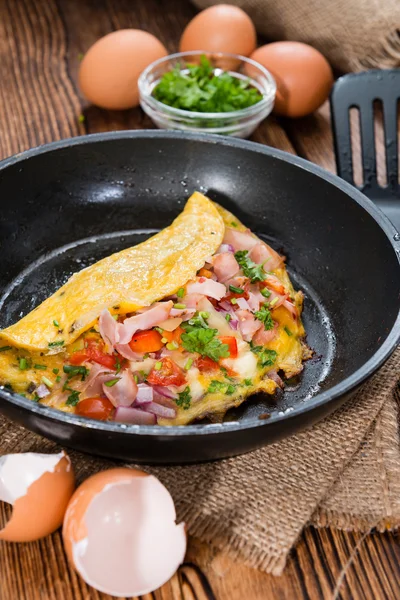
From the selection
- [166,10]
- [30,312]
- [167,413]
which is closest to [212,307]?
Result: [167,413]

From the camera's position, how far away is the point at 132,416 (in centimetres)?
220

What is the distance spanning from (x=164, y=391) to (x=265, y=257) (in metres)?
0.81

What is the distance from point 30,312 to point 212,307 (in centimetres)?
69

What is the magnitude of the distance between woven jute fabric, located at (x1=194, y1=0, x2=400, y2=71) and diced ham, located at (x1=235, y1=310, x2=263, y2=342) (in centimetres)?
244

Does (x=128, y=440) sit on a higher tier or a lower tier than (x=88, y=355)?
higher

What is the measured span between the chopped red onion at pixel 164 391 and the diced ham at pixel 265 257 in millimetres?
762

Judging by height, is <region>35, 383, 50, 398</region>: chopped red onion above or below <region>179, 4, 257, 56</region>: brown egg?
below

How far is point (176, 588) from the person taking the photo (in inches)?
76.3

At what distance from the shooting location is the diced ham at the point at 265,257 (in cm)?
282

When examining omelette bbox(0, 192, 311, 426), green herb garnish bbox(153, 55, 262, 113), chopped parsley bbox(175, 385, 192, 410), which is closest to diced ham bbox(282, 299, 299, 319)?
omelette bbox(0, 192, 311, 426)

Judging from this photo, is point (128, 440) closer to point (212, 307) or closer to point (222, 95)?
point (212, 307)

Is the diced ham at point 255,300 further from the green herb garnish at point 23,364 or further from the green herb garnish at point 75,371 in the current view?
the green herb garnish at point 23,364

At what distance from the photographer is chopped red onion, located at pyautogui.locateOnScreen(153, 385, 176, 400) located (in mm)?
2277

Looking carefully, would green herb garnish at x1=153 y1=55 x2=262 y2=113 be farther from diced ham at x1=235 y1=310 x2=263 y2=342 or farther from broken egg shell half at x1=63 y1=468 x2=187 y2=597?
broken egg shell half at x1=63 y1=468 x2=187 y2=597
